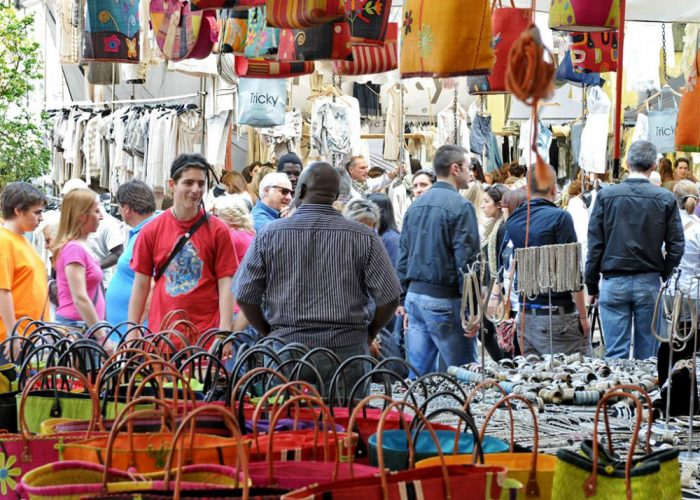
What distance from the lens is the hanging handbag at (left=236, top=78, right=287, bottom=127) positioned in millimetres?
8344

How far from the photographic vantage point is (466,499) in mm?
2158

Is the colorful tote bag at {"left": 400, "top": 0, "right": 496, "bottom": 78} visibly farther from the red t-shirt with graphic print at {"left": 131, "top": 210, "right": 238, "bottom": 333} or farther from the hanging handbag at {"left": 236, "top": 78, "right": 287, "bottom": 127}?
the hanging handbag at {"left": 236, "top": 78, "right": 287, "bottom": 127}

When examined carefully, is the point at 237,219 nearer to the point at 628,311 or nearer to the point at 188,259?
the point at 188,259

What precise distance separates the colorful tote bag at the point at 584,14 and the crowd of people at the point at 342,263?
29.4 inches

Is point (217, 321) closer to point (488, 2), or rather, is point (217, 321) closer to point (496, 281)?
point (496, 281)

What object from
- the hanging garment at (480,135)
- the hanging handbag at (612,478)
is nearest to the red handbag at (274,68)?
the hanging handbag at (612,478)

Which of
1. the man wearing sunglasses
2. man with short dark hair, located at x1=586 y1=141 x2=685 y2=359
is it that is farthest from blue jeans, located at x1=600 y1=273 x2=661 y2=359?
the man wearing sunglasses

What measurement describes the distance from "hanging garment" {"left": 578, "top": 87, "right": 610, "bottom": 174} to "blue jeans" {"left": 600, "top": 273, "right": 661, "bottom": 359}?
4.17 meters

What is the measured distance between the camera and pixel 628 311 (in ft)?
20.9

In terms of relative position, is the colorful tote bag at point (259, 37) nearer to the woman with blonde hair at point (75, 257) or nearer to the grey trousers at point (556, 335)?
the woman with blonde hair at point (75, 257)

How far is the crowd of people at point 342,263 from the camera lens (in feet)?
13.8

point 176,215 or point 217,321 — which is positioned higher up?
point 176,215

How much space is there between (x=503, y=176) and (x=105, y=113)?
444cm

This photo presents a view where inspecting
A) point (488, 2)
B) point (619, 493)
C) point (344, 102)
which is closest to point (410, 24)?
point (488, 2)
